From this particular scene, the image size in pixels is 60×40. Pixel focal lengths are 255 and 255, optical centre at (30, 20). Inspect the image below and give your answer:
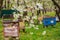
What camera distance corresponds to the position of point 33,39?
11.0 metres

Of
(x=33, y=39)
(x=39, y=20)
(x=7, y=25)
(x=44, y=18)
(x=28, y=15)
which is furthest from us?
(x=39, y=20)

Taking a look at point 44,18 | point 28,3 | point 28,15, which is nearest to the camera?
point 28,15

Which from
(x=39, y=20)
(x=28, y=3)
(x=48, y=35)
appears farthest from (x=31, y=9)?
(x=39, y=20)

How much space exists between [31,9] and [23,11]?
0.38 meters

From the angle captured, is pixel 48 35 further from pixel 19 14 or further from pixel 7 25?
pixel 7 25

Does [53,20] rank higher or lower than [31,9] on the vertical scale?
lower

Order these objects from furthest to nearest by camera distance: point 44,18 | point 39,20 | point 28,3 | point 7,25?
point 39,20
point 44,18
point 28,3
point 7,25

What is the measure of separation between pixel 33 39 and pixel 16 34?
5.87 feet

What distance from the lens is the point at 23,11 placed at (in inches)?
438

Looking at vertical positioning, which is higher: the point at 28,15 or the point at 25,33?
the point at 28,15

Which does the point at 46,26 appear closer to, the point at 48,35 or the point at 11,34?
the point at 48,35

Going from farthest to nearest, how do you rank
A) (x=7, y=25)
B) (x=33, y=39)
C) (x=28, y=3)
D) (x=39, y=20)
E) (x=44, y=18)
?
(x=39, y=20)
(x=44, y=18)
(x=28, y=3)
(x=33, y=39)
(x=7, y=25)

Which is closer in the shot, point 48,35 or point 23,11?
point 23,11

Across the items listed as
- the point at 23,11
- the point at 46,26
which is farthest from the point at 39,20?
the point at 23,11
